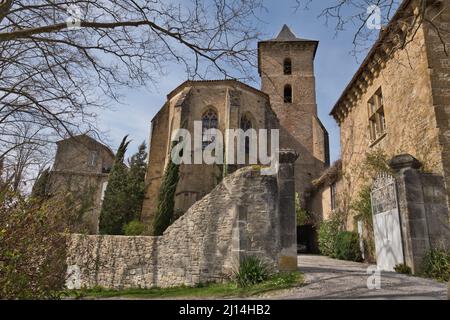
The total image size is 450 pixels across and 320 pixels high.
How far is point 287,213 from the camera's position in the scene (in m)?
8.24

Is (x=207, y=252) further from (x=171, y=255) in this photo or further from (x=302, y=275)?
(x=302, y=275)

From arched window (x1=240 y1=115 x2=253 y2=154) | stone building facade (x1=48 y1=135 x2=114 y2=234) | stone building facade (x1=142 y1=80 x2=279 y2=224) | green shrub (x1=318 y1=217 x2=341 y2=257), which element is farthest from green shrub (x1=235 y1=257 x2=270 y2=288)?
stone building facade (x1=48 y1=135 x2=114 y2=234)

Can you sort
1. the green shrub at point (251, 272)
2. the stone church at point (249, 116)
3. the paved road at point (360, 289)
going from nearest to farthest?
the paved road at point (360, 289), the green shrub at point (251, 272), the stone church at point (249, 116)

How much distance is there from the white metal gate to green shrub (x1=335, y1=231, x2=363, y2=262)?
9.08 feet

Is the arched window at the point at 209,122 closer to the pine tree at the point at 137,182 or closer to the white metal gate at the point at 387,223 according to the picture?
the pine tree at the point at 137,182

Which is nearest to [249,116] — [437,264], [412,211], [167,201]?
[167,201]

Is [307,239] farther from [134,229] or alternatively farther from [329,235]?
[134,229]

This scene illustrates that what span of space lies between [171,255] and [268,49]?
90.6 feet

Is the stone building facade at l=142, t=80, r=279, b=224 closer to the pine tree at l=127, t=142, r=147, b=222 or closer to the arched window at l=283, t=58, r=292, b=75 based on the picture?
the pine tree at l=127, t=142, r=147, b=222

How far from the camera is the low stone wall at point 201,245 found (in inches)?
323

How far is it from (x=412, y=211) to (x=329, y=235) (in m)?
7.35

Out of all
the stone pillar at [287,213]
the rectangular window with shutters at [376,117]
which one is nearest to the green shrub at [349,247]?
the rectangular window with shutters at [376,117]

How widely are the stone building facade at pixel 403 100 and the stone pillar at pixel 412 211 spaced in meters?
0.56

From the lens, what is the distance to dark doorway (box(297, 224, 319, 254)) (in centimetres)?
1914
